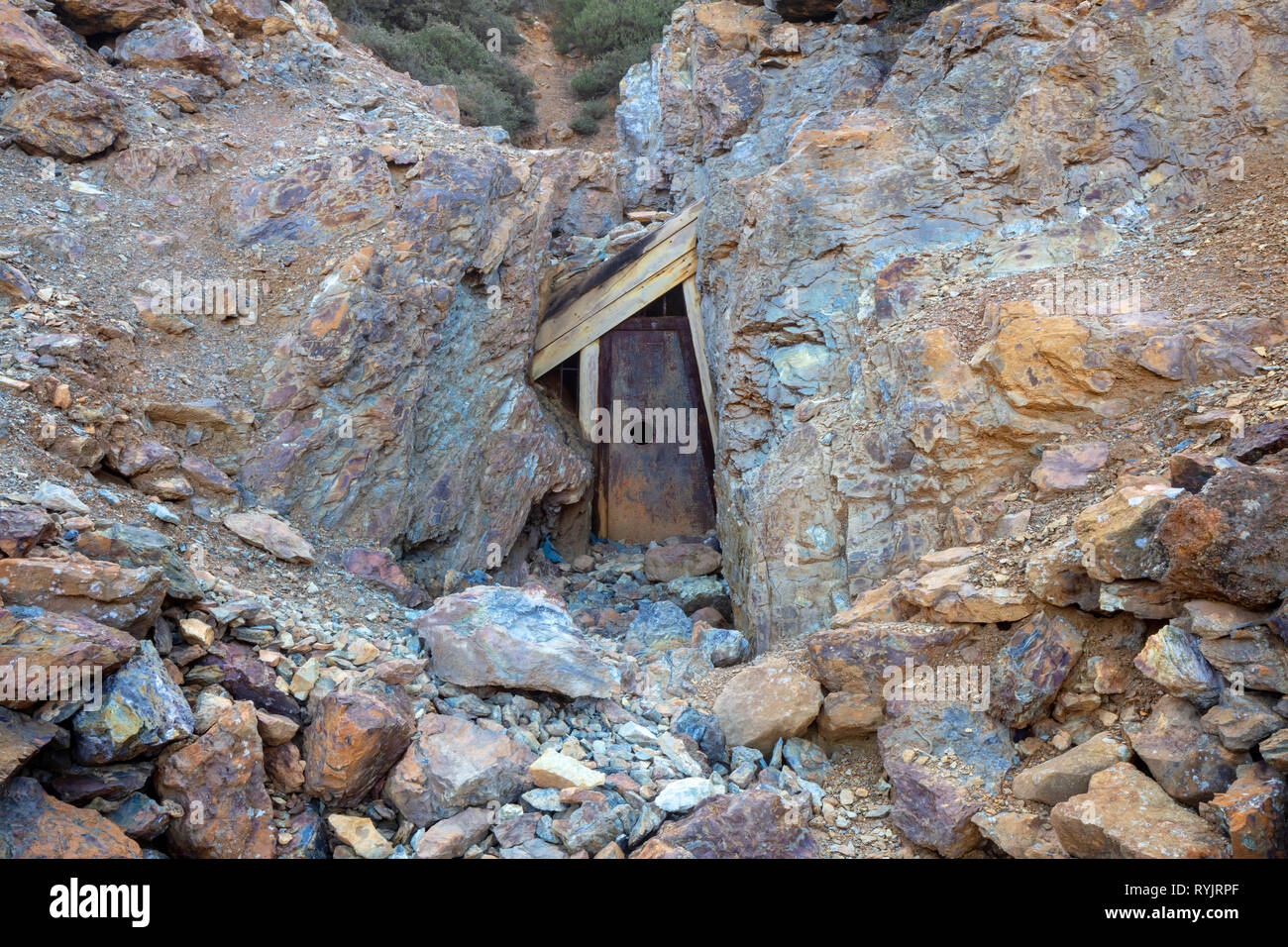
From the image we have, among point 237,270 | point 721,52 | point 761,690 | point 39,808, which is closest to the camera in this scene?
point 39,808

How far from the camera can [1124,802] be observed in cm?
319

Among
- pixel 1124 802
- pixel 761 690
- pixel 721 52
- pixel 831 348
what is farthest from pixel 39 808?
pixel 721 52

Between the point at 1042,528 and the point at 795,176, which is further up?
the point at 795,176

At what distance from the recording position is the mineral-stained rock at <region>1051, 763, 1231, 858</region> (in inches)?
116

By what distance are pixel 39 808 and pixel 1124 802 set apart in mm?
3973

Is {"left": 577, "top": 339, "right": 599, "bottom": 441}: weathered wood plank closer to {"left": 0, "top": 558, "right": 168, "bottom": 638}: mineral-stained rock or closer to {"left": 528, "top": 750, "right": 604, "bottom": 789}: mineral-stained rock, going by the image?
{"left": 528, "top": 750, "right": 604, "bottom": 789}: mineral-stained rock

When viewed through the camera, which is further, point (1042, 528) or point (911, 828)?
point (1042, 528)

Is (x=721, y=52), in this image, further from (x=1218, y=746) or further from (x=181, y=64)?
(x=1218, y=746)

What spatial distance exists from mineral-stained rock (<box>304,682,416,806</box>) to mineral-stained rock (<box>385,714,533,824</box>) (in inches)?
4.4

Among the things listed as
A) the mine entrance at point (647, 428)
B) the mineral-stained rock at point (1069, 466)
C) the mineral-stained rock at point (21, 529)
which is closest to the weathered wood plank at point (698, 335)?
the mine entrance at point (647, 428)

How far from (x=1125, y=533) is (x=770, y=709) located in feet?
6.72

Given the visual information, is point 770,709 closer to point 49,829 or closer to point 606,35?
point 49,829

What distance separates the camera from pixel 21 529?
3715mm

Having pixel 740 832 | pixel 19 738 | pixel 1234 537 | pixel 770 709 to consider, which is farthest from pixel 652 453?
pixel 19 738
